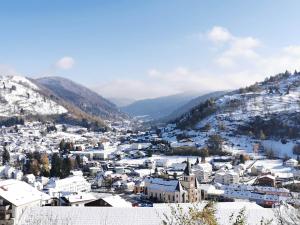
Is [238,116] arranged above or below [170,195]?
above

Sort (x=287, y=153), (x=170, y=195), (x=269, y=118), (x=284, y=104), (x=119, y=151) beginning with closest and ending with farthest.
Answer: (x=170, y=195) < (x=287, y=153) < (x=119, y=151) < (x=269, y=118) < (x=284, y=104)

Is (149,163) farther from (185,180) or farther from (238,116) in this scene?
(238,116)

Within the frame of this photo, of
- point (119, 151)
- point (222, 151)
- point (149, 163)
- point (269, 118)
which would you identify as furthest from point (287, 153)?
point (119, 151)

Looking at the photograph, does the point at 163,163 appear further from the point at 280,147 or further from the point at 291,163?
the point at 280,147

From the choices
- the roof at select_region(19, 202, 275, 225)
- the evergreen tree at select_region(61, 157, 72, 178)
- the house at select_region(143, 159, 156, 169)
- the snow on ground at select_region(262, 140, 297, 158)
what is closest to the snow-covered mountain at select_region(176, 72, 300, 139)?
the snow on ground at select_region(262, 140, 297, 158)

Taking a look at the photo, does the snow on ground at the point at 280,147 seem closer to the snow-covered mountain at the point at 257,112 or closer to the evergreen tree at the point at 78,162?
the snow-covered mountain at the point at 257,112

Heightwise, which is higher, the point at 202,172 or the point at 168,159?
the point at 168,159

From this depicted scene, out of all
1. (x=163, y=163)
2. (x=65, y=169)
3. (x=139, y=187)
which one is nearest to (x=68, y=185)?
(x=139, y=187)
